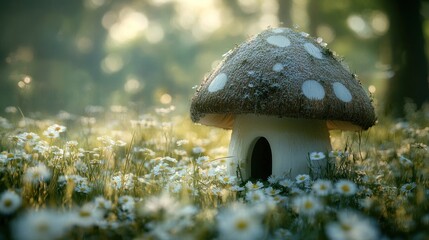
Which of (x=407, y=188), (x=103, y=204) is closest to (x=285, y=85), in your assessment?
(x=407, y=188)

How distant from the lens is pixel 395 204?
9.95ft

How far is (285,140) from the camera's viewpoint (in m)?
3.82

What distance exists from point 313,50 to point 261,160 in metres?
1.45

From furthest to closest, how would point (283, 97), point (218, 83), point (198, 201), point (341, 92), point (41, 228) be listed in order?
1. point (218, 83)
2. point (341, 92)
3. point (283, 97)
4. point (198, 201)
5. point (41, 228)

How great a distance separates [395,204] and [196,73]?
51.1m

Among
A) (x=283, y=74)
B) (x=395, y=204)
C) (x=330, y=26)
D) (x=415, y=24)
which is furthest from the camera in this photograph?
(x=330, y=26)

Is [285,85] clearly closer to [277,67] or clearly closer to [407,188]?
[277,67]

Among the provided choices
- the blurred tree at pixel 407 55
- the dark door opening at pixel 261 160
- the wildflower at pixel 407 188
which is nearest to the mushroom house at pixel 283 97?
the dark door opening at pixel 261 160

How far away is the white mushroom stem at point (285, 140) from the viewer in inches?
150

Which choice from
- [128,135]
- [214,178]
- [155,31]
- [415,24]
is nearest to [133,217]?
[214,178]

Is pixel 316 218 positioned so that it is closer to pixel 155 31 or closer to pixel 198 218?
pixel 198 218

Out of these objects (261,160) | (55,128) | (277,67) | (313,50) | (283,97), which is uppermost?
(313,50)

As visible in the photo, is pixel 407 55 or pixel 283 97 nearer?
pixel 283 97

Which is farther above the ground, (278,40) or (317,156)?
(278,40)
